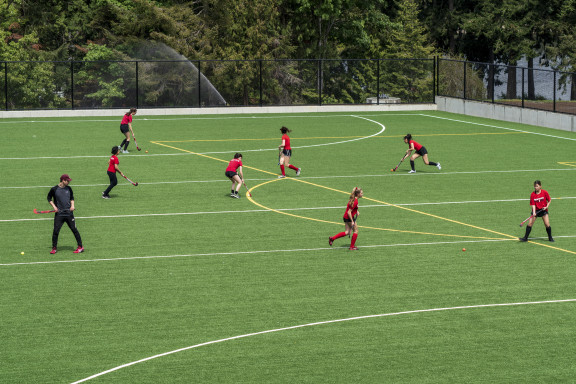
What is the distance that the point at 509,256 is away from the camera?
867 inches

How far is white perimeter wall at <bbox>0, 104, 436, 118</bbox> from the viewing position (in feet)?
185

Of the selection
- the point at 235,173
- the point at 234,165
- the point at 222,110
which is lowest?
the point at 235,173

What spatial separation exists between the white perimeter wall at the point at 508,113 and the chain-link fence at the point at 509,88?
37cm

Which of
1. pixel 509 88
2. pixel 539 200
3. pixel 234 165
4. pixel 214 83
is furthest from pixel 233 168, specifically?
pixel 509 88

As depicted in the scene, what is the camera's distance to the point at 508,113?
53.2 metres

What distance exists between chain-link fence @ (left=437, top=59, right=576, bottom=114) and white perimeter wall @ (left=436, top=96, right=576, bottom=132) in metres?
0.37

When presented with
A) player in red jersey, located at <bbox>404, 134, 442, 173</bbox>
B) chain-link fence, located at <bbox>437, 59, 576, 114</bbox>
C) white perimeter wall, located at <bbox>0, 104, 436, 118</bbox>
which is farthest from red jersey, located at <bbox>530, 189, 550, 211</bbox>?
white perimeter wall, located at <bbox>0, 104, 436, 118</bbox>

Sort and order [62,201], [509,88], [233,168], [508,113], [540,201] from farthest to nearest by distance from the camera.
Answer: [509,88] < [508,113] < [233,168] < [540,201] < [62,201]

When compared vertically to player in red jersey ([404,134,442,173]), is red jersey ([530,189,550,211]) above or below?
below

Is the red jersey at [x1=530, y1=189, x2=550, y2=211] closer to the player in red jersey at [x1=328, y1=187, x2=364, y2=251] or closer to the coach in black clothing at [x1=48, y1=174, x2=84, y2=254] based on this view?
the player in red jersey at [x1=328, y1=187, x2=364, y2=251]

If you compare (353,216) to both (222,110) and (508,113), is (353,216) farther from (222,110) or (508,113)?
(222,110)

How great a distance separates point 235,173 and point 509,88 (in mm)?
34226

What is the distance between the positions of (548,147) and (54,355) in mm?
31066

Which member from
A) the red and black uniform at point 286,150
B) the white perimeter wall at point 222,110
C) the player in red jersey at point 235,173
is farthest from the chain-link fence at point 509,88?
the player in red jersey at point 235,173
